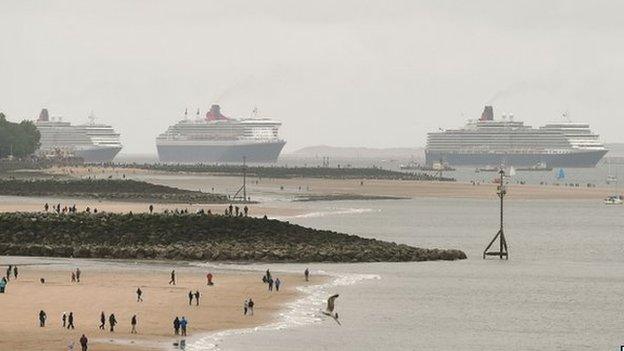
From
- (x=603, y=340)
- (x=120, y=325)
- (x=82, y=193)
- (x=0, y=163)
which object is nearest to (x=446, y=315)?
(x=603, y=340)

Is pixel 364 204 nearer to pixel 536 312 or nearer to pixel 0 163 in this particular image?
pixel 0 163

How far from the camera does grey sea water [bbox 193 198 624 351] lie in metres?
51.9

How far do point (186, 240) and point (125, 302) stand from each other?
24574 millimetres

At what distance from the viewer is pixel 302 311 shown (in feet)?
192

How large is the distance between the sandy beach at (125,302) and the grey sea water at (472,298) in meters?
1.97

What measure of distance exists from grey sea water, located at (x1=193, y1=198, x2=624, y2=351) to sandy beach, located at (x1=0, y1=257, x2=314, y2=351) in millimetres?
1968

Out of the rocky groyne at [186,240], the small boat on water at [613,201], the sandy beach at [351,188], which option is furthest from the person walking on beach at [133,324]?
the small boat on water at [613,201]

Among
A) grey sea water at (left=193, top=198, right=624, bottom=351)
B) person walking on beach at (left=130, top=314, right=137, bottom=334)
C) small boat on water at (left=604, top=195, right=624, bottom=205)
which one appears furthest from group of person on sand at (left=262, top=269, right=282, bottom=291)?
small boat on water at (left=604, top=195, right=624, bottom=205)

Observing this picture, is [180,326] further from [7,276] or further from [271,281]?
[7,276]

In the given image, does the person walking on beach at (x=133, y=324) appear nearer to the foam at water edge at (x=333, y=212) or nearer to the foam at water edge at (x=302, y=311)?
the foam at water edge at (x=302, y=311)

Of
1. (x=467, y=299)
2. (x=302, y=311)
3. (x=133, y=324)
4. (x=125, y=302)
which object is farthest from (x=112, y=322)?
(x=467, y=299)

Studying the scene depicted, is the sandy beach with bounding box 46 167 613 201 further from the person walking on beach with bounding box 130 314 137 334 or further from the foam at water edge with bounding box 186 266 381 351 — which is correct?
the person walking on beach with bounding box 130 314 137 334

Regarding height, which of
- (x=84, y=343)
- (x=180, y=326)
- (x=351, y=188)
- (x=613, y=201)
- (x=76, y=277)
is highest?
(x=351, y=188)

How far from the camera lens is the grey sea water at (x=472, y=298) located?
51875mm
